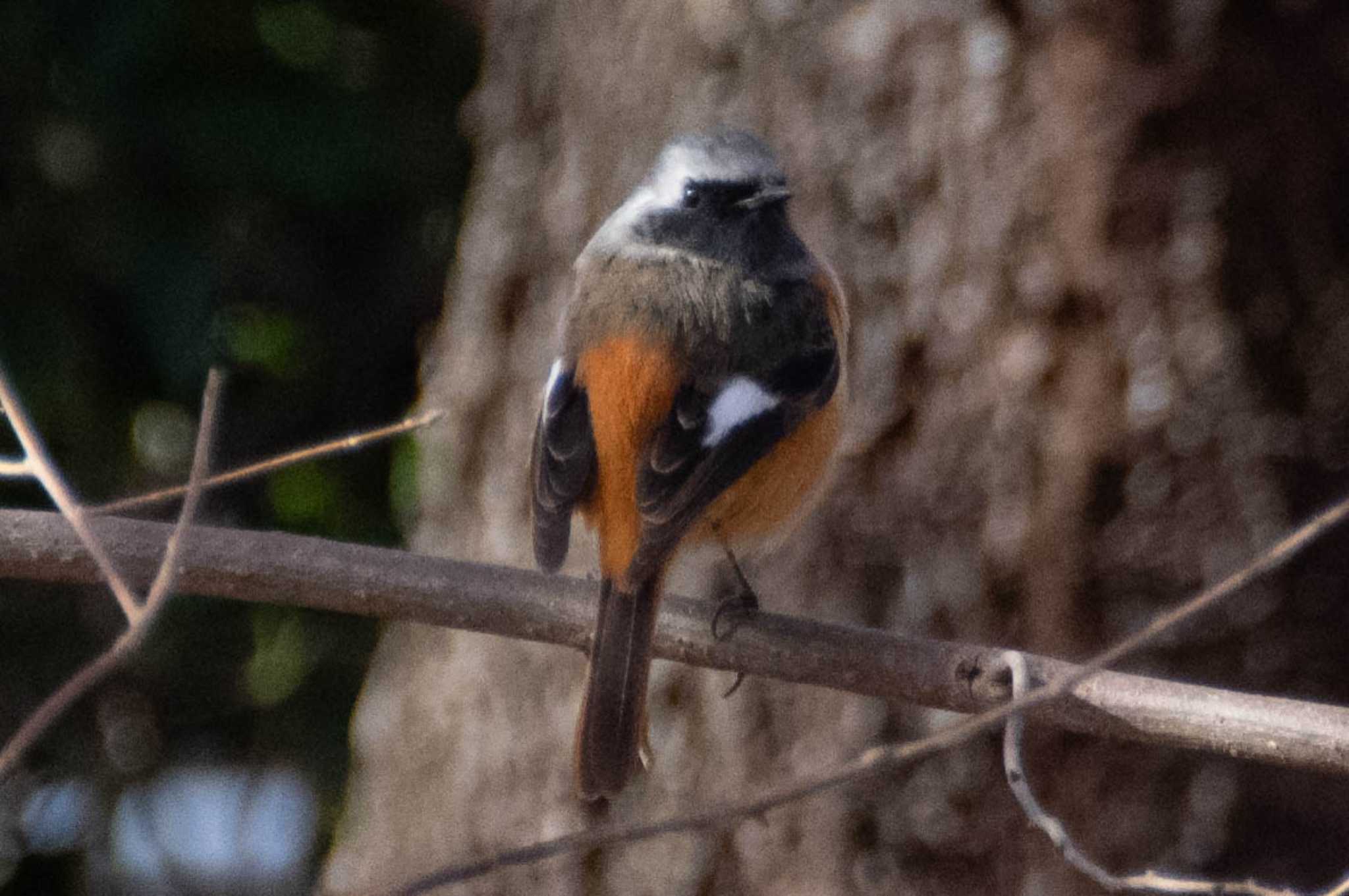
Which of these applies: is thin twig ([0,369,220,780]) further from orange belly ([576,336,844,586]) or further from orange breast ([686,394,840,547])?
orange breast ([686,394,840,547])

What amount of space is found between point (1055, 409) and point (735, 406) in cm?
91

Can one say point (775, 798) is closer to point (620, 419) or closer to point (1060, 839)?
point (1060, 839)

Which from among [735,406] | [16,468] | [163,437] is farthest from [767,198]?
[16,468]

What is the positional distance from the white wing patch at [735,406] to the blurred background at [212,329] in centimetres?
141

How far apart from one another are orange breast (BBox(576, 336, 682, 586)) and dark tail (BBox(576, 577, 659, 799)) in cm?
10

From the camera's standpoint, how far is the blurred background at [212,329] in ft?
14.3

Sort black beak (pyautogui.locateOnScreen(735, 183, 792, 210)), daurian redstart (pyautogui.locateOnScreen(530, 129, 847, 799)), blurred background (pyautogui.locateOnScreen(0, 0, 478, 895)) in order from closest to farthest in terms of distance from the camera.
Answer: daurian redstart (pyautogui.locateOnScreen(530, 129, 847, 799)) < black beak (pyautogui.locateOnScreen(735, 183, 792, 210)) < blurred background (pyautogui.locateOnScreen(0, 0, 478, 895))

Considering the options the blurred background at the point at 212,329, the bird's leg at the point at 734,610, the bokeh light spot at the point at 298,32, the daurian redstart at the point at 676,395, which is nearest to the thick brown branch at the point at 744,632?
the bird's leg at the point at 734,610

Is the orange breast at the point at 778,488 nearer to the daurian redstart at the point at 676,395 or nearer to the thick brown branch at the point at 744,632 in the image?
the daurian redstart at the point at 676,395

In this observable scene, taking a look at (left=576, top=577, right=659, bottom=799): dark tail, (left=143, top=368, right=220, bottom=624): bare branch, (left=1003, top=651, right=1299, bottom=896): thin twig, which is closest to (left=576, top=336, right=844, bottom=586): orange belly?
(left=576, top=577, right=659, bottom=799): dark tail

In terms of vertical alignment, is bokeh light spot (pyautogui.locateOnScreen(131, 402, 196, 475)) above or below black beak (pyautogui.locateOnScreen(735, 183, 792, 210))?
below

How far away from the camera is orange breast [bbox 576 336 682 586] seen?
3.37 metres

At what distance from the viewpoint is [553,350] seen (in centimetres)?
446

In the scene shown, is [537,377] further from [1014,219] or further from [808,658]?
[808,658]
